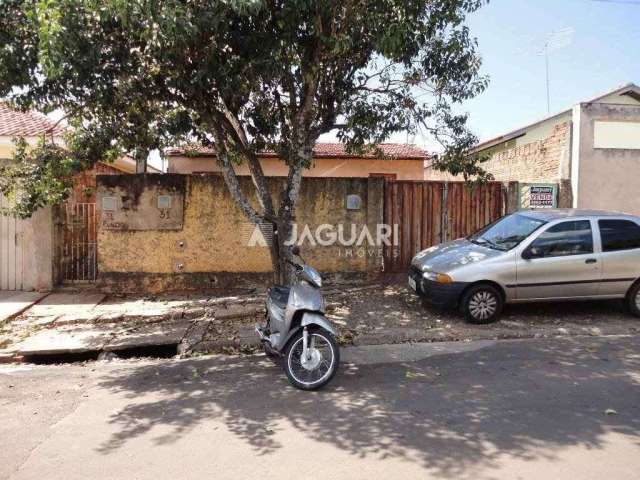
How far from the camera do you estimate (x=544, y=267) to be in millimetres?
6668

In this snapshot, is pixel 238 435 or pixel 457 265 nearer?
pixel 238 435

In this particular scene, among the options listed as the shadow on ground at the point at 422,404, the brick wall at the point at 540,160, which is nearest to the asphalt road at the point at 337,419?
the shadow on ground at the point at 422,404

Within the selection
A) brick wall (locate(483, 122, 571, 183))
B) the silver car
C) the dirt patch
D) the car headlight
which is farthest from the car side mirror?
brick wall (locate(483, 122, 571, 183))

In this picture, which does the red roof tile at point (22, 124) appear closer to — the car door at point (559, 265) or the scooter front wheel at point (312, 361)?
the scooter front wheel at point (312, 361)

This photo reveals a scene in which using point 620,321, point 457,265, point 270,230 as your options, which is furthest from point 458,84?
point 620,321

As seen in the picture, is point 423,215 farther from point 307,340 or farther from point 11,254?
point 11,254

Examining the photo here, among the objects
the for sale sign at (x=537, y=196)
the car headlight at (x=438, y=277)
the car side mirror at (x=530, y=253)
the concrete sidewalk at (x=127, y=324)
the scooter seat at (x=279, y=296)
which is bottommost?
the concrete sidewalk at (x=127, y=324)

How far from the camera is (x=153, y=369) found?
207 inches

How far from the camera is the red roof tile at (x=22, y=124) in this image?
36.9 feet

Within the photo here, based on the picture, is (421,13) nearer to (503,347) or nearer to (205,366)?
(503,347)

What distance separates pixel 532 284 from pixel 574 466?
3.91 metres

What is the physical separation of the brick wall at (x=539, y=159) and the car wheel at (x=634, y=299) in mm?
4400

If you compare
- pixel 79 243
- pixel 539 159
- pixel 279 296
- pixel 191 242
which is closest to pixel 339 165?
pixel 539 159

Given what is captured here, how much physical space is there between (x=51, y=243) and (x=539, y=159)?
11191 mm
